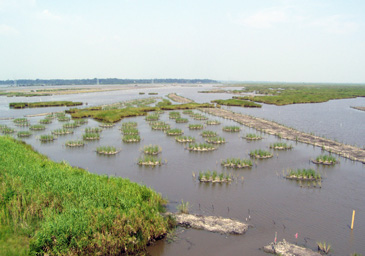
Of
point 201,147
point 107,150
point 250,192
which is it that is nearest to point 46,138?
point 107,150

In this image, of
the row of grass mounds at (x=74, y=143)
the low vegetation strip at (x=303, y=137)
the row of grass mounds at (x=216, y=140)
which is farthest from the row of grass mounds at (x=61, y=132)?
the low vegetation strip at (x=303, y=137)

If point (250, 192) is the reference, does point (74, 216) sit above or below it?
above

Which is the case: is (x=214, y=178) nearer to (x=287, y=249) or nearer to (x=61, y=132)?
(x=287, y=249)

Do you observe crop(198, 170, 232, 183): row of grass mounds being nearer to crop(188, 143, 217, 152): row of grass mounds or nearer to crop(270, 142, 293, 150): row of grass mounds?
crop(188, 143, 217, 152): row of grass mounds

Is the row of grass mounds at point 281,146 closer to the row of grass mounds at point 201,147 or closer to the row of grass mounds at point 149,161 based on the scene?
the row of grass mounds at point 201,147

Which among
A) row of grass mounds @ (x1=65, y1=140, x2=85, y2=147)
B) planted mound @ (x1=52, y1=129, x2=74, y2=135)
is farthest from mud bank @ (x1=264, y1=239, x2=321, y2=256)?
planted mound @ (x1=52, y1=129, x2=74, y2=135)

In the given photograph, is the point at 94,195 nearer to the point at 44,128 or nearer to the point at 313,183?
the point at 313,183
